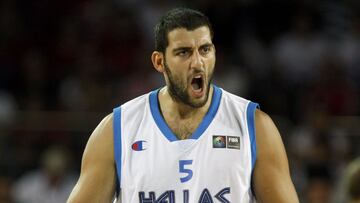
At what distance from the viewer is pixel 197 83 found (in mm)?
4301

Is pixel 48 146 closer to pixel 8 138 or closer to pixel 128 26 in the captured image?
pixel 8 138

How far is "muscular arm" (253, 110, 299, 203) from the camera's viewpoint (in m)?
4.17

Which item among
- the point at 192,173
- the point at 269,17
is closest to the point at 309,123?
the point at 269,17

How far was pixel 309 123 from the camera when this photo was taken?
8.70 meters

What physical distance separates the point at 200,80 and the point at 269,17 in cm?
590

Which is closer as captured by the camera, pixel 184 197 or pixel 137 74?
pixel 184 197

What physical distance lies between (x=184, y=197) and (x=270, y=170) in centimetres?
43

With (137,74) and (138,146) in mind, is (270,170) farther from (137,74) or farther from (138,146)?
(137,74)

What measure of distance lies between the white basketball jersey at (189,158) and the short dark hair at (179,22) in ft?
1.29

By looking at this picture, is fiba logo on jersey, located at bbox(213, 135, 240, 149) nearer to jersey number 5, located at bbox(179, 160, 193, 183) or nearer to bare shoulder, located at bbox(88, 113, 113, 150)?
jersey number 5, located at bbox(179, 160, 193, 183)

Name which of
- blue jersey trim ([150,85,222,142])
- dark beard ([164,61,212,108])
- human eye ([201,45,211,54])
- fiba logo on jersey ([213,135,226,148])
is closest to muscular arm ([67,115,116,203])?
blue jersey trim ([150,85,222,142])

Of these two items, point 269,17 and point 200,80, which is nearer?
point 200,80

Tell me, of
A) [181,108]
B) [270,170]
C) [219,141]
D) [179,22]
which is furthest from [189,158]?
[179,22]

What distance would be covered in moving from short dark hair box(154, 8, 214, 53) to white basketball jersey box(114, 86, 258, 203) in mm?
392
